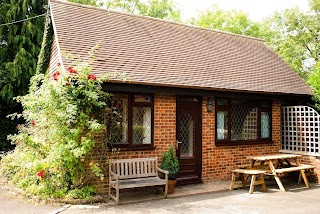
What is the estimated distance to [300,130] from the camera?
10.4 meters

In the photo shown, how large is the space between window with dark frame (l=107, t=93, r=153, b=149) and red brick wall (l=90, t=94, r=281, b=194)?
19 cm

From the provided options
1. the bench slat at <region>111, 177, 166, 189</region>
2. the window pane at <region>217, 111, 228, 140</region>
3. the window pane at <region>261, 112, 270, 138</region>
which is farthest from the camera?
the window pane at <region>261, 112, 270, 138</region>

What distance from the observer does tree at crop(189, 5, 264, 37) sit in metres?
32.8

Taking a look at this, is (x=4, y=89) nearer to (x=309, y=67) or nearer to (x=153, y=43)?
(x=153, y=43)

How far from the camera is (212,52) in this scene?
11.6 meters

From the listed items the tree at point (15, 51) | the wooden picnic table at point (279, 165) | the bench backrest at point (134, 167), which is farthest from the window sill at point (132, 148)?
the tree at point (15, 51)

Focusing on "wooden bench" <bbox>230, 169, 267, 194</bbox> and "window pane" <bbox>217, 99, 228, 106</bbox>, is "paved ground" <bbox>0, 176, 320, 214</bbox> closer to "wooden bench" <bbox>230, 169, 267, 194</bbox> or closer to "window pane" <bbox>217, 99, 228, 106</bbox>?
"wooden bench" <bbox>230, 169, 267, 194</bbox>

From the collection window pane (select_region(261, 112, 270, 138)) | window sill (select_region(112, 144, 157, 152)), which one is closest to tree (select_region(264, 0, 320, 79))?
window pane (select_region(261, 112, 270, 138))

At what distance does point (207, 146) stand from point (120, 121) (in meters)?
2.90

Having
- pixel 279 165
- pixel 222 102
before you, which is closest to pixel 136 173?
pixel 222 102

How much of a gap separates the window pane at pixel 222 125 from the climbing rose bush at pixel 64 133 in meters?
3.89

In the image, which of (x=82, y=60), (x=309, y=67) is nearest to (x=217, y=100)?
(x=82, y=60)

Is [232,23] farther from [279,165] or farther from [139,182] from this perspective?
[139,182]

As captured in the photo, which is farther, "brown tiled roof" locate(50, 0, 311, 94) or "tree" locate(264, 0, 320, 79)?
"tree" locate(264, 0, 320, 79)
